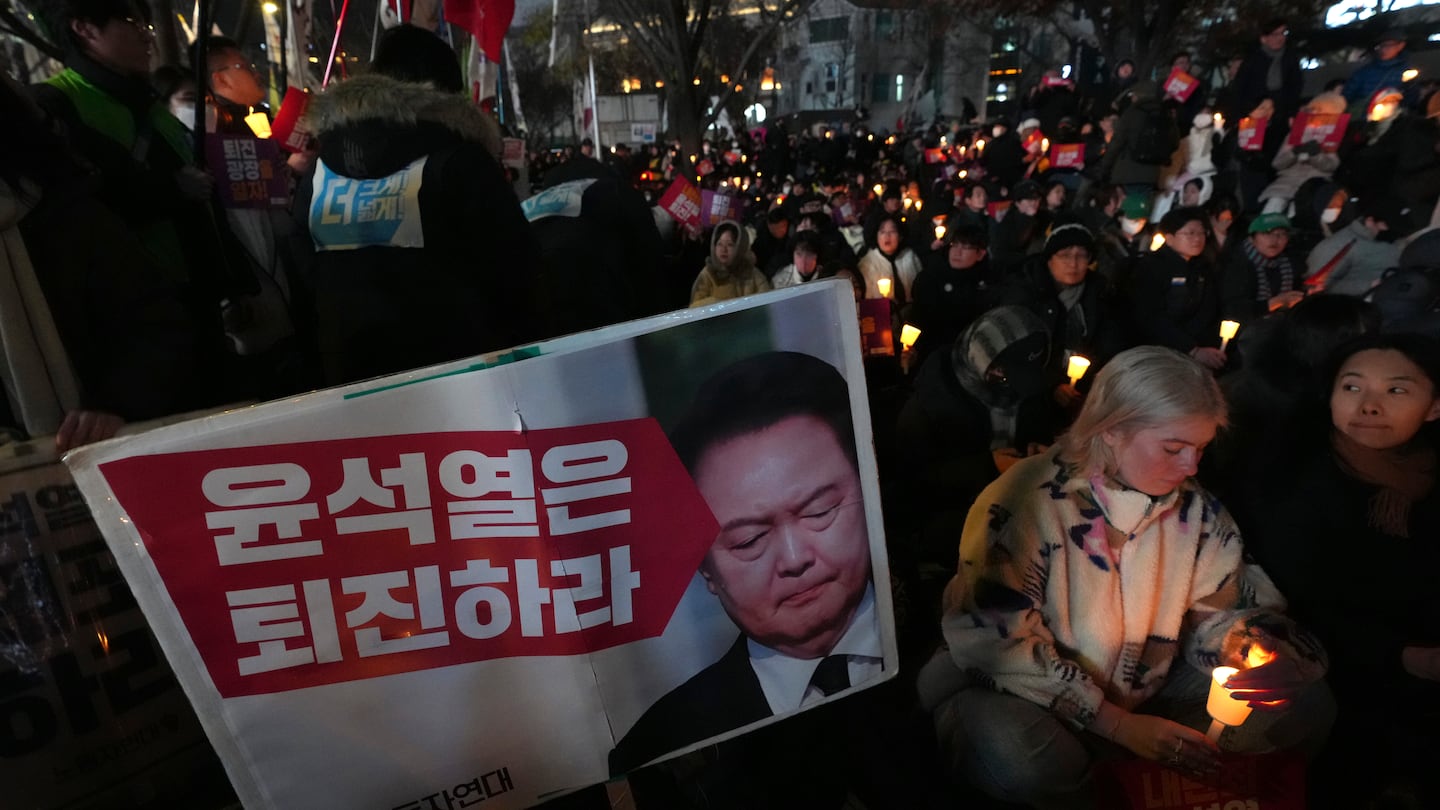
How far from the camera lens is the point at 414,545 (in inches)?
52.5

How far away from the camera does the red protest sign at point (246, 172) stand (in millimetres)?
3102

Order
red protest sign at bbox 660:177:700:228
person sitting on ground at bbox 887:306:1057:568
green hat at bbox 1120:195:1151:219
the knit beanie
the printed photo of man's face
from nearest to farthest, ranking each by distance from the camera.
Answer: the printed photo of man's face
person sitting on ground at bbox 887:306:1057:568
the knit beanie
red protest sign at bbox 660:177:700:228
green hat at bbox 1120:195:1151:219

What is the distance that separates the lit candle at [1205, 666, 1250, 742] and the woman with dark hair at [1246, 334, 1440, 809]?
35.4 inches

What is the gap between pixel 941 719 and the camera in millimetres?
2252

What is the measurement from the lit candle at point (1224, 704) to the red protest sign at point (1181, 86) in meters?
10.8

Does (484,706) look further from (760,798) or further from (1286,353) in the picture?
(1286,353)

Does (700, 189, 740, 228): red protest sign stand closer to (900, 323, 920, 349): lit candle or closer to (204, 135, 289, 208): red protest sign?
(900, 323, 920, 349): lit candle

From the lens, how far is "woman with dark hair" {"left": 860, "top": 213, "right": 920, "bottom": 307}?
21.4 ft

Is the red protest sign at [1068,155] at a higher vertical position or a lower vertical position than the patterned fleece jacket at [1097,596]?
higher

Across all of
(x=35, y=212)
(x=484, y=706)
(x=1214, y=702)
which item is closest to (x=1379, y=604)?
(x=1214, y=702)

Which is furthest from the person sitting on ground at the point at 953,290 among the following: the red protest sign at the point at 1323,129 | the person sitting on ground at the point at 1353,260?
the red protest sign at the point at 1323,129

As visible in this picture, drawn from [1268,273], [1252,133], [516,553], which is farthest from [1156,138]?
[516,553]

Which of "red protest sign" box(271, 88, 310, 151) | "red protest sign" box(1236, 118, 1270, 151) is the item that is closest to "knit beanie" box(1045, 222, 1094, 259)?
"red protest sign" box(271, 88, 310, 151)

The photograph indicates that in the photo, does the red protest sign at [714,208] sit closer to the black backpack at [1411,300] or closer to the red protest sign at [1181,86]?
the black backpack at [1411,300]
